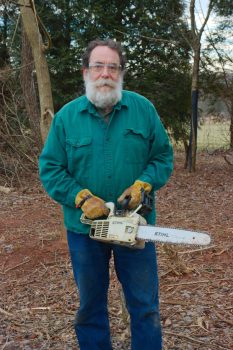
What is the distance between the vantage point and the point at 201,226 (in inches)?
257

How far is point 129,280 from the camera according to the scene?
8.91 feet

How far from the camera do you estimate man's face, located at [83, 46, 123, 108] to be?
262 centimetres

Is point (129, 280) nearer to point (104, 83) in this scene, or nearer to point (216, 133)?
point (104, 83)

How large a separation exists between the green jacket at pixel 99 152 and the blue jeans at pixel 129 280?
15cm

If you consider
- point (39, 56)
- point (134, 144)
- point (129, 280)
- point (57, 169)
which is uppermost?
point (39, 56)

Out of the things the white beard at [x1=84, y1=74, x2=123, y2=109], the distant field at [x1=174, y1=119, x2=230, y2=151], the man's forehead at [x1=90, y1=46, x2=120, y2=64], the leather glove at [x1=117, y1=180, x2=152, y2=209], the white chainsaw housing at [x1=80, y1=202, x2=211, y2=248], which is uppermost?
the man's forehead at [x1=90, y1=46, x2=120, y2=64]

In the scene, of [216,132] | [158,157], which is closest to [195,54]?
[216,132]

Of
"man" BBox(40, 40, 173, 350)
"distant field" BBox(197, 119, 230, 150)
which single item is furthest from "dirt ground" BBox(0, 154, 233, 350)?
"distant field" BBox(197, 119, 230, 150)

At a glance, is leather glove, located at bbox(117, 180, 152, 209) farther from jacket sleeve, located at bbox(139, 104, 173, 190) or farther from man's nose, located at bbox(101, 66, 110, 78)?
man's nose, located at bbox(101, 66, 110, 78)

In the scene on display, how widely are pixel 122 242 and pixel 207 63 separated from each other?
10384mm

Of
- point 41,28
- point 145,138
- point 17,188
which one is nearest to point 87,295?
point 145,138

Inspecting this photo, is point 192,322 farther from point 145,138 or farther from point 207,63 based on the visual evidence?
point 207,63

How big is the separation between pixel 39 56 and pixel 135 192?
9.61 ft

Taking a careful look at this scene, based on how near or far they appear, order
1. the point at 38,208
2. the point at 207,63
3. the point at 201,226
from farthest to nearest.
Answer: the point at 207,63
the point at 38,208
the point at 201,226
